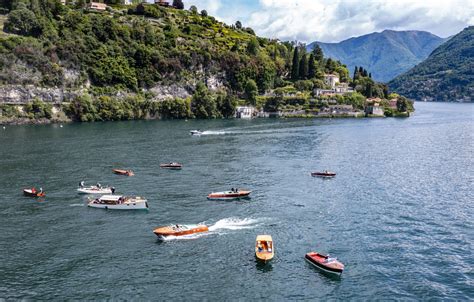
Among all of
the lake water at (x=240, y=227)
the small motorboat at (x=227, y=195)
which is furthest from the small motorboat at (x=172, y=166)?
the small motorboat at (x=227, y=195)

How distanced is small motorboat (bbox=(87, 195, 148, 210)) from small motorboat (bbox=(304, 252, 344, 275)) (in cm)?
3663

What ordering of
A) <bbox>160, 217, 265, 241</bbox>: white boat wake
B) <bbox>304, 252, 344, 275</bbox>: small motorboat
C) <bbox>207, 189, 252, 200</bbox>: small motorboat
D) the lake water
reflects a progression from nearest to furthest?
1. the lake water
2. <bbox>304, 252, 344, 275</bbox>: small motorboat
3. <bbox>160, 217, 265, 241</bbox>: white boat wake
4. <bbox>207, 189, 252, 200</bbox>: small motorboat

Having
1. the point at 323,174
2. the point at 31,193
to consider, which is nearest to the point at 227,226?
the point at 31,193

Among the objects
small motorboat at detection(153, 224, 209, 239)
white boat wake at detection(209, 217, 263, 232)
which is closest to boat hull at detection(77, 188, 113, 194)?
small motorboat at detection(153, 224, 209, 239)

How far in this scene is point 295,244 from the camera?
71.2 metres

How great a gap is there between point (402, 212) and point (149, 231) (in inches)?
1883

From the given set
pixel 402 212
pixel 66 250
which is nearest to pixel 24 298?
pixel 66 250

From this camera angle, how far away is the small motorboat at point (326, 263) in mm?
60844

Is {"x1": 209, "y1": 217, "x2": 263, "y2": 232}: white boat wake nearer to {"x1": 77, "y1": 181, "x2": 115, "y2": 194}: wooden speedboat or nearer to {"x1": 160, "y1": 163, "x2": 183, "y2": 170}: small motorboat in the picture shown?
{"x1": 77, "y1": 181, "x2": 115, "y2": 194}: wooden speedboat

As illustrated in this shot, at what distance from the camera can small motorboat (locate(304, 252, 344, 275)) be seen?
6084 centimetres

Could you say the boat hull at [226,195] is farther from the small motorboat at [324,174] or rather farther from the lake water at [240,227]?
the small motorboat at [324,174]

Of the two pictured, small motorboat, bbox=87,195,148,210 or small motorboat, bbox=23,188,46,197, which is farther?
small motorboat, bbox=23,188,46,197

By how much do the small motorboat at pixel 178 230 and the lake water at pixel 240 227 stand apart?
4.67ft

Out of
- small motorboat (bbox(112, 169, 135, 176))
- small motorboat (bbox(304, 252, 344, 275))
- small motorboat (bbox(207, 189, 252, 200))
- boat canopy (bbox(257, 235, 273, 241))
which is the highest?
small motorboat (bbox(112, 169, 135, 176))
